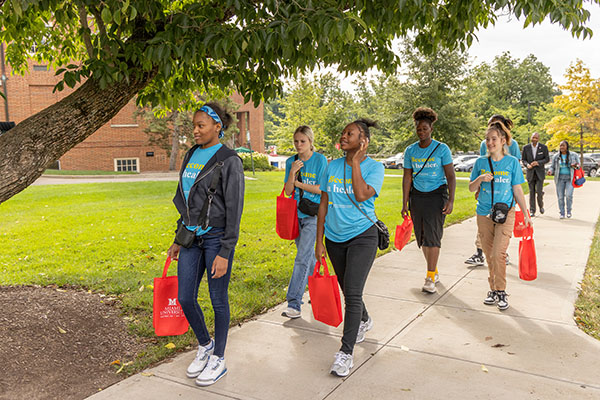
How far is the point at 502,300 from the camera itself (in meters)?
5.32

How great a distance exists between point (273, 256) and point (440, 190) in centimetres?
306

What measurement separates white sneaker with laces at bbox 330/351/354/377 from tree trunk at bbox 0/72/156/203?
277 cm

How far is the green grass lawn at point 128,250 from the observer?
5527 mm

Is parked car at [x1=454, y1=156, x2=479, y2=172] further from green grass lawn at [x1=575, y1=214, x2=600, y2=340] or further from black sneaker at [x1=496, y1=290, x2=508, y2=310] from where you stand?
black sneaker at [x1=496, y1=290, x2=508, y2=310]

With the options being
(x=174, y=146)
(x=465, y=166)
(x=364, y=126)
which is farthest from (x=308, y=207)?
(x=465, y=166)

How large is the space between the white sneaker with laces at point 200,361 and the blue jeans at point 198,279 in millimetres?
138

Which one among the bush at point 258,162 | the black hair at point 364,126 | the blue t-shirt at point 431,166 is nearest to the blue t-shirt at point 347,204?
the black hair at point 364,126

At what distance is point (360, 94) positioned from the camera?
212 ft

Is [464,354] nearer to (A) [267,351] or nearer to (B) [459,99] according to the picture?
(A) [267,351]

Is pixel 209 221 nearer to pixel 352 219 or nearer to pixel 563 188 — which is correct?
pixel 352 219

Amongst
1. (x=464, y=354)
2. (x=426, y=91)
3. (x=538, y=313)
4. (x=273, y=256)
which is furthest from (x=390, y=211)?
(x=426, y=91)

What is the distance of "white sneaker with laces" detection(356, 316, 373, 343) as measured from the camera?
14.5 feet

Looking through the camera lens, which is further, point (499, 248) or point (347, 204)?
point (499, 248)

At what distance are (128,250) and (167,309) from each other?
189 inches
